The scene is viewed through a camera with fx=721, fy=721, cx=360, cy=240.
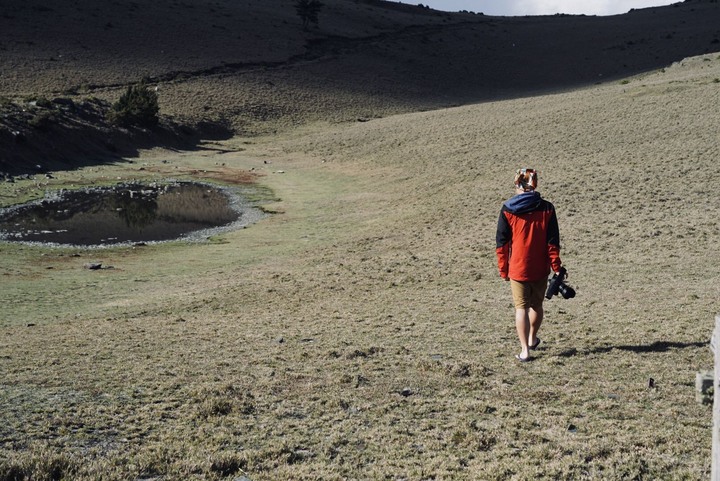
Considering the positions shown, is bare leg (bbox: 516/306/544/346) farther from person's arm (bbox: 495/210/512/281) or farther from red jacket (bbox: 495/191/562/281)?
person's arm (bbox: 495/210/512/281)

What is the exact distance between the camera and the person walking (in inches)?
334

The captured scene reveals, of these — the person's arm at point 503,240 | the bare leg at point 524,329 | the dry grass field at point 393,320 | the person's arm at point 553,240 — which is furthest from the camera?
the bare leg at point 524,329

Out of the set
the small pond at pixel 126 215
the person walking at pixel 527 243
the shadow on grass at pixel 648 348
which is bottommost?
the small pond at pixel 126 215

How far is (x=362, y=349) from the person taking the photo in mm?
9828

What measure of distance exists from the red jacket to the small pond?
1607 centimetres

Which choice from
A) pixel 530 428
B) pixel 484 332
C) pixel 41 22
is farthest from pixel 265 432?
pixel 41 22

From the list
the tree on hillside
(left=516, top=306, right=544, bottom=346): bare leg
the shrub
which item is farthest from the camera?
the tree on hillside

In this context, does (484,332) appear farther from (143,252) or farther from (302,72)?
(302,72)

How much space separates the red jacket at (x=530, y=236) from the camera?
849cm

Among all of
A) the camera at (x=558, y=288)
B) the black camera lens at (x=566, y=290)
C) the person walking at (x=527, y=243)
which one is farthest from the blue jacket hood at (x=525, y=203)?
the black camera lens at (x=566, y=290)

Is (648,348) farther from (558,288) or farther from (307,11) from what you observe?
(307,11)

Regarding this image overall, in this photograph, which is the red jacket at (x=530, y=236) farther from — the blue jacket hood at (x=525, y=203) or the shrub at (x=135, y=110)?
the shrub at (x=135, y=110)

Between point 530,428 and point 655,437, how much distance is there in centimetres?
109

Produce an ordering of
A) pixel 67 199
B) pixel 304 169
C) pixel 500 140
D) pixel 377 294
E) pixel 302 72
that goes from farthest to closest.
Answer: pixel 302 72, pixel 304 169, pixel 500 140, pixel 67 199, pixel 377 294
